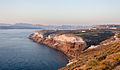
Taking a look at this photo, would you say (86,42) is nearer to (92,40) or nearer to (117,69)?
(92,40)

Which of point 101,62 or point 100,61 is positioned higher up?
point 101,62

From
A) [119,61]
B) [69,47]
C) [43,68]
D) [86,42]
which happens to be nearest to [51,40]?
[69,47]

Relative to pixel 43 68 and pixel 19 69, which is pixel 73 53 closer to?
pixel 43 68

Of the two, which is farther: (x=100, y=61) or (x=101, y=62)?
(x=100, y=61)

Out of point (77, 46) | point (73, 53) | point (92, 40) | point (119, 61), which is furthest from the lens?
point (92, 40)

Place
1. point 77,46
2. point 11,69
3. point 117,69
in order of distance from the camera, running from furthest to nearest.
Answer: point 77,46 → point 11,69 → point 117,69

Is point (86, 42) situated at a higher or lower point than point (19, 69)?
higher

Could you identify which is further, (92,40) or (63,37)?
(63,37)

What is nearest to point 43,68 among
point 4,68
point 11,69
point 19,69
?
point 19,69

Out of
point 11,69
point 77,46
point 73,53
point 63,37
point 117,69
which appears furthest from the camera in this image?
point 63,37
